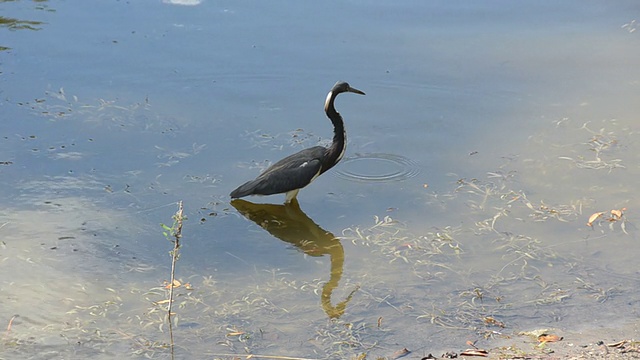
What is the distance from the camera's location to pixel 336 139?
9.66 meters

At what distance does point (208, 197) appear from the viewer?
9.30 metres

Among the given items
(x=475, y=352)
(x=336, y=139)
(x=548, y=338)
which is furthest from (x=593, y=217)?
(x=475, y=352)

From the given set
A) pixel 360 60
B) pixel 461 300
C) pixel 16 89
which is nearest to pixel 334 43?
pixel 360 60

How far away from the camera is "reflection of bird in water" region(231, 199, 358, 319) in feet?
26.6

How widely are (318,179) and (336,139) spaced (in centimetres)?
51

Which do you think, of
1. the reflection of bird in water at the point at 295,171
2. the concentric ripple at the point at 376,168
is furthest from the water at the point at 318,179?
the reflection of bird in water at the point at 295,171

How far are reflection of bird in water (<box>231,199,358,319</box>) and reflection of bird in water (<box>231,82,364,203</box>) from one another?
0.65 ft

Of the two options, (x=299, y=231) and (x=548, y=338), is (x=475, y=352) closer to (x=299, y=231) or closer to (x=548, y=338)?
(x=548, y=338)

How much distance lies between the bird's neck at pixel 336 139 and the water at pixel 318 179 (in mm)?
285

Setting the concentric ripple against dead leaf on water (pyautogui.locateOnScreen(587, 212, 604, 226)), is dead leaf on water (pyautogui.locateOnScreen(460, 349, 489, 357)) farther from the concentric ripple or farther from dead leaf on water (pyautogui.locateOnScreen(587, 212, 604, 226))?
the concentric ripple

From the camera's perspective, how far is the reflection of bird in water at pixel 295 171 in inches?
361

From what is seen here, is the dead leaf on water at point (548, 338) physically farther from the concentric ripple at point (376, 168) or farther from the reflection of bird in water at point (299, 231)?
the concentric ripple at point (376, 168)

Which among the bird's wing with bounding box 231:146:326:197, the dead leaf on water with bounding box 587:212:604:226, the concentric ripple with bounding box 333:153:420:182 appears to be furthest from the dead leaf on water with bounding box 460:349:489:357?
the concentric ripple with bounding box 333:153:420:182

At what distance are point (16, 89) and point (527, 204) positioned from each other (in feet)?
20.6
